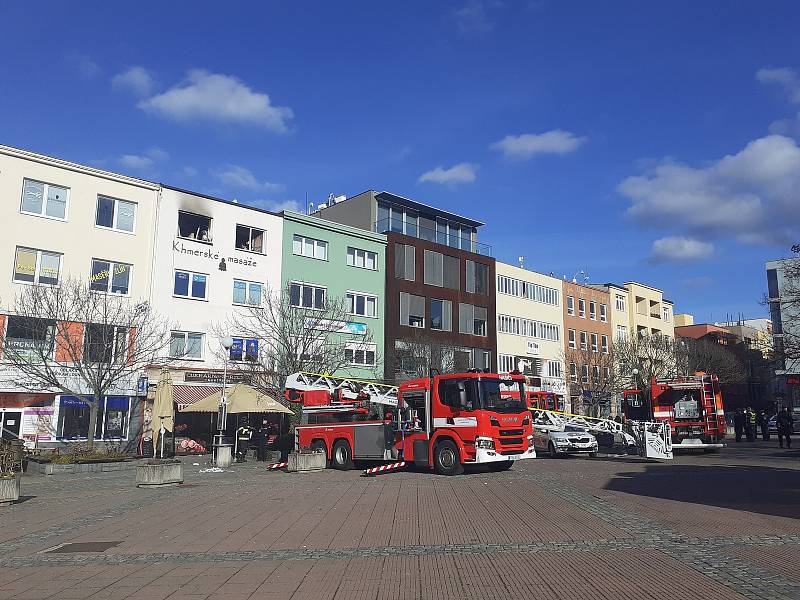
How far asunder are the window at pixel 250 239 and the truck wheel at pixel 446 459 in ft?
74.1

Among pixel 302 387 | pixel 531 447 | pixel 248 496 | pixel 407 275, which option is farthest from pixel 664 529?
pixel 407 275

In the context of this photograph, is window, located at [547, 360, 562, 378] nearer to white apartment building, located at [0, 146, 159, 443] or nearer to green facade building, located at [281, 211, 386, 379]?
green facade building, located at [281, 211, 386, 379]

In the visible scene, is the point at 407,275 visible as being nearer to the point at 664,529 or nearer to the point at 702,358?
the point at 702,358

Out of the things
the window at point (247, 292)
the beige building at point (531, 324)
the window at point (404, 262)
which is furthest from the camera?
the beige building at point (531, 324)

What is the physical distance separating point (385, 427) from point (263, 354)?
16877 mm

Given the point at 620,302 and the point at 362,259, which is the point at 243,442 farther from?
the point at 620,302

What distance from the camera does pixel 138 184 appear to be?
117 ft

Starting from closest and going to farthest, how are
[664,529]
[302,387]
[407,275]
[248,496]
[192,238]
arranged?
[664,529]
[248,496]
[302,387]
[192,238]
[407,275]

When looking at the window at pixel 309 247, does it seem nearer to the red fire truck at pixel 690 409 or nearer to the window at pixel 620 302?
the red fire truck at pixel 690 409

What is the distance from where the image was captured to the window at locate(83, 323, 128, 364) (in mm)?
27087

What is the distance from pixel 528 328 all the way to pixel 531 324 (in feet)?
2.20

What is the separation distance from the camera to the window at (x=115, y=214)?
113 feet

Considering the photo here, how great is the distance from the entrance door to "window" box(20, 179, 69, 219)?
9.14 m

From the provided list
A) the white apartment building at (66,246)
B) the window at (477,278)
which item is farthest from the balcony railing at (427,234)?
the white apartment building at (66,246)
